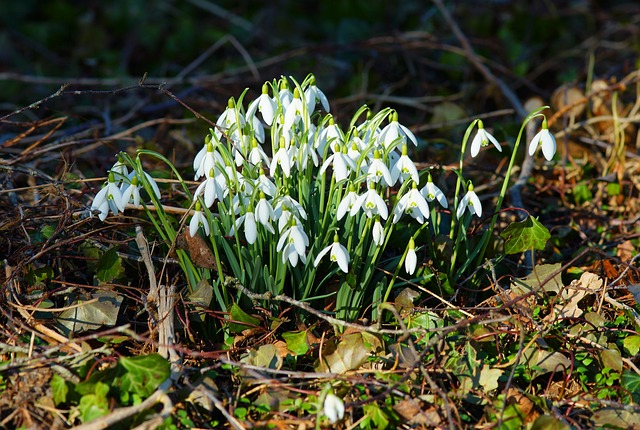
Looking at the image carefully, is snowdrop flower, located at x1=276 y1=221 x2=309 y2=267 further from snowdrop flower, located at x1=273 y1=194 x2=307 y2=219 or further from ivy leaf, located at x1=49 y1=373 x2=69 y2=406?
ivy leaf, located at x1=49 y1=373 x2=69 y2=406

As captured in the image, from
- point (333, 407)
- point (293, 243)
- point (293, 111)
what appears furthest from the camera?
point (293, 111)

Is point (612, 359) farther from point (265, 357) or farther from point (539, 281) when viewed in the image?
point (265, 357)

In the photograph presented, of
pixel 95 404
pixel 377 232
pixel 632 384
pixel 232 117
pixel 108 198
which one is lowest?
pixel 632 384

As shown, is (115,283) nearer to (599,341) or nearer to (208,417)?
(208,417)

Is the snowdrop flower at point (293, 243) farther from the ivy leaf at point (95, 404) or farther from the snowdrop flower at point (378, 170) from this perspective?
the ivy leaf at point (95, 404)

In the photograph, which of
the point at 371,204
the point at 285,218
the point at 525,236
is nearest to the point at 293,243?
the point at 285,218

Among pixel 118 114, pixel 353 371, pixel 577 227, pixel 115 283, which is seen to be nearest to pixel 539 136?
pixel 353 371

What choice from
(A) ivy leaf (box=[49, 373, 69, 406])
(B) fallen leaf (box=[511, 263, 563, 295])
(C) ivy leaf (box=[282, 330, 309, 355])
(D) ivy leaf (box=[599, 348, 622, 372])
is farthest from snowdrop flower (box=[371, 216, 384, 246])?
(A) ivy leaf (box=[49, 373, 69, 406])
